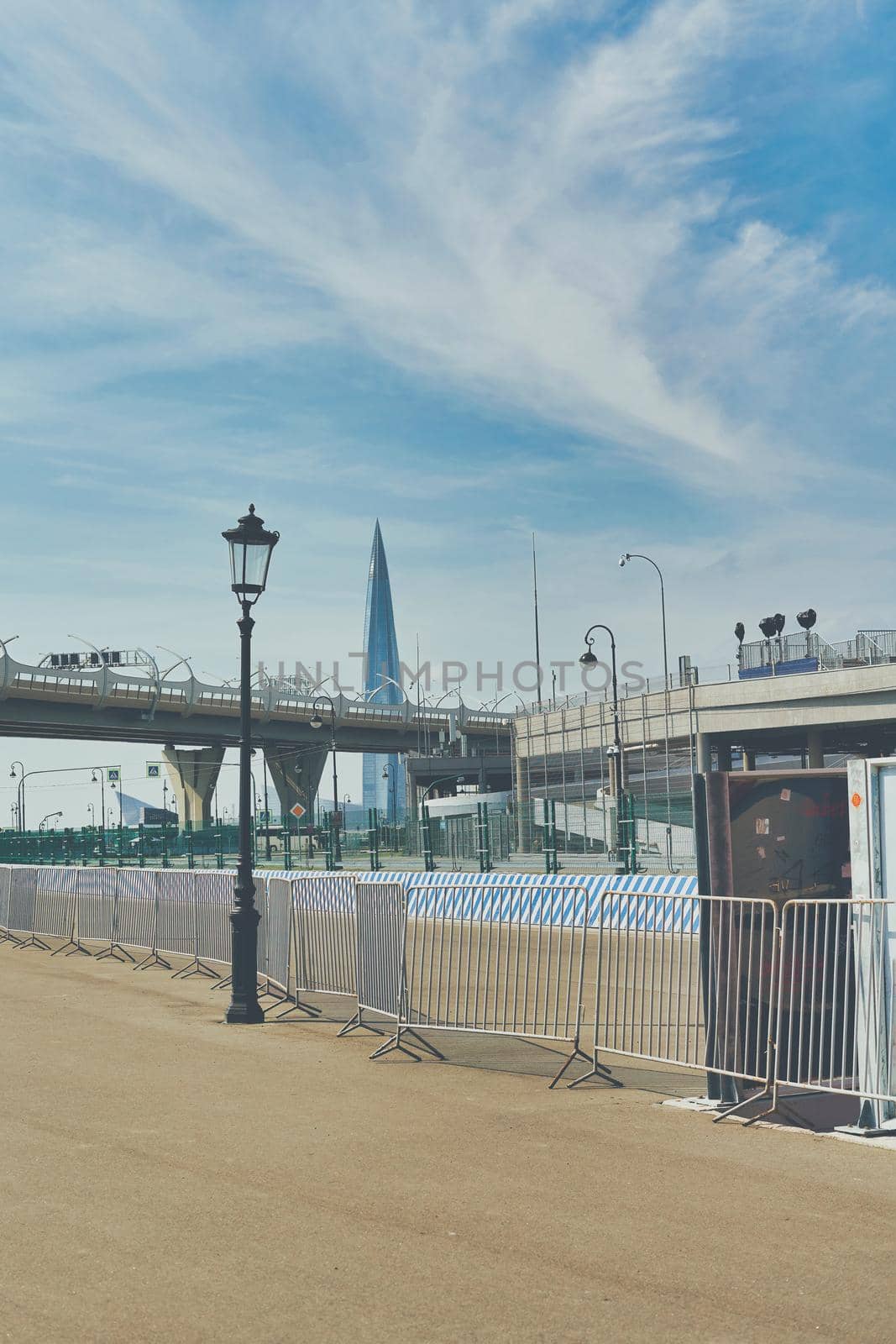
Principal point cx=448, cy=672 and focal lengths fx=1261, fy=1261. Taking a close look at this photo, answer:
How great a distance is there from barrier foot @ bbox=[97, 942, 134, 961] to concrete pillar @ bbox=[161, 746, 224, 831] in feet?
215

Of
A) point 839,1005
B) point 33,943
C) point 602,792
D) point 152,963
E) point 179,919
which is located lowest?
point 33,943

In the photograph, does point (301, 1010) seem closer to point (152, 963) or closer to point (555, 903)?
point (152, 963)

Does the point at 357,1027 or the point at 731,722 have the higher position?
the point at 731,722

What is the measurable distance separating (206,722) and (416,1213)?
75561mm

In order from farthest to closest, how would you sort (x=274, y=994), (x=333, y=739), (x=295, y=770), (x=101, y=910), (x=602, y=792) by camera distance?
(x=295, y=770) < (x=333, y=739) < (x=602, y=792) < (x=101, y=910) < (x=274, y=994)

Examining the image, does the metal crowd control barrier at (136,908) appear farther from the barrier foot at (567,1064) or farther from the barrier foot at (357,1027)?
the barrier foot at (567,1064)

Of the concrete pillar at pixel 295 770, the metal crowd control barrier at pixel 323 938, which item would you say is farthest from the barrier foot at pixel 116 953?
the concrete pillar at pixel 295 770

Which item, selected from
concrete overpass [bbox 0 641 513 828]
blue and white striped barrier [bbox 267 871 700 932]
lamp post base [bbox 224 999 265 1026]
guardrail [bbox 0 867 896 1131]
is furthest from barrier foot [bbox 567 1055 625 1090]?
concrete overpass [bbox 0 641 513 828]

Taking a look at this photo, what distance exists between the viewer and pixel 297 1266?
5531mm

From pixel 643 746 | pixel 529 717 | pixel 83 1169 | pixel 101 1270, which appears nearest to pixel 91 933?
pixel 83 1169

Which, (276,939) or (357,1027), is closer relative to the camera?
(357,1027)

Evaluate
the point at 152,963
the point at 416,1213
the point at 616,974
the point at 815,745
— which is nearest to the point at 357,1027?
the point at 616,974

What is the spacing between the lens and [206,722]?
8038 cm

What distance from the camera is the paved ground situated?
16.5 ft
